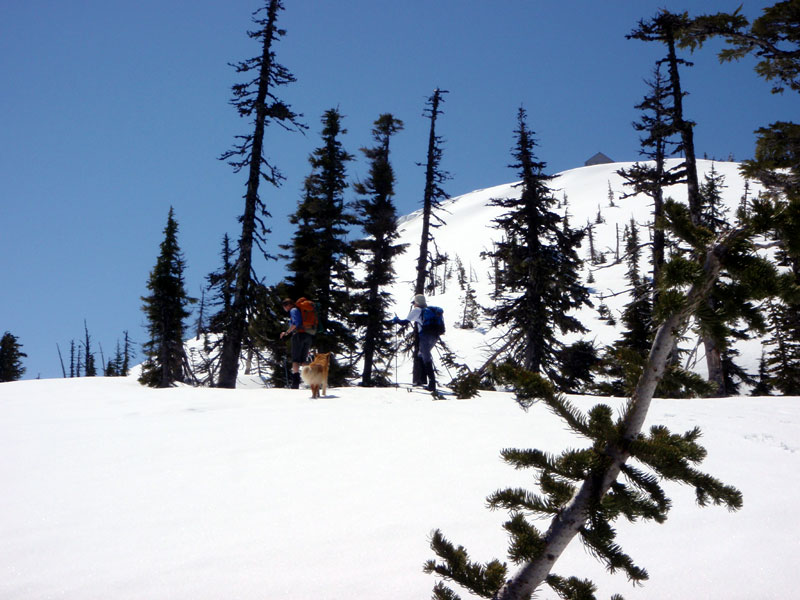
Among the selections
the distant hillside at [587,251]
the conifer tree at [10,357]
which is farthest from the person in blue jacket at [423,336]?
the conifer tree at [10,357]

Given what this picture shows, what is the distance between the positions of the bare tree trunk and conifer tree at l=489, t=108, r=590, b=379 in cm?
1681

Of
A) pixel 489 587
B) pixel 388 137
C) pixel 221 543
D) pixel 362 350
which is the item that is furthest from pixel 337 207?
pixel 489 587

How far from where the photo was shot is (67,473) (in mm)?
4785

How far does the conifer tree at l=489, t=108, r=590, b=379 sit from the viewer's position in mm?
18703

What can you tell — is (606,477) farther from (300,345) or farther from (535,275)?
(535,275)

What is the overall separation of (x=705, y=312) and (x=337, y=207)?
2139 cm

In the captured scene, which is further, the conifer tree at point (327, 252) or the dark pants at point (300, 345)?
the conifer tree at point (327, 252)

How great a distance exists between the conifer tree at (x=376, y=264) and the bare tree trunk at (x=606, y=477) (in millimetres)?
18570

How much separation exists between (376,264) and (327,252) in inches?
83.6

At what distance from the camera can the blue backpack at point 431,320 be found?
10.7m

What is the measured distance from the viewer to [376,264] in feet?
70.5

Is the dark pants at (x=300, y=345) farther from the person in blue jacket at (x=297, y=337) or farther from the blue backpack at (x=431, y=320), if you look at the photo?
the blue backpack at (x=431, y=320)

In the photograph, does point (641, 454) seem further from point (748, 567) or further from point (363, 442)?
point (363, 442)

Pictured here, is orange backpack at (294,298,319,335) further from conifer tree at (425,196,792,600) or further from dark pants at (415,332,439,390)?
conifer tree at (425,196,792,600)
